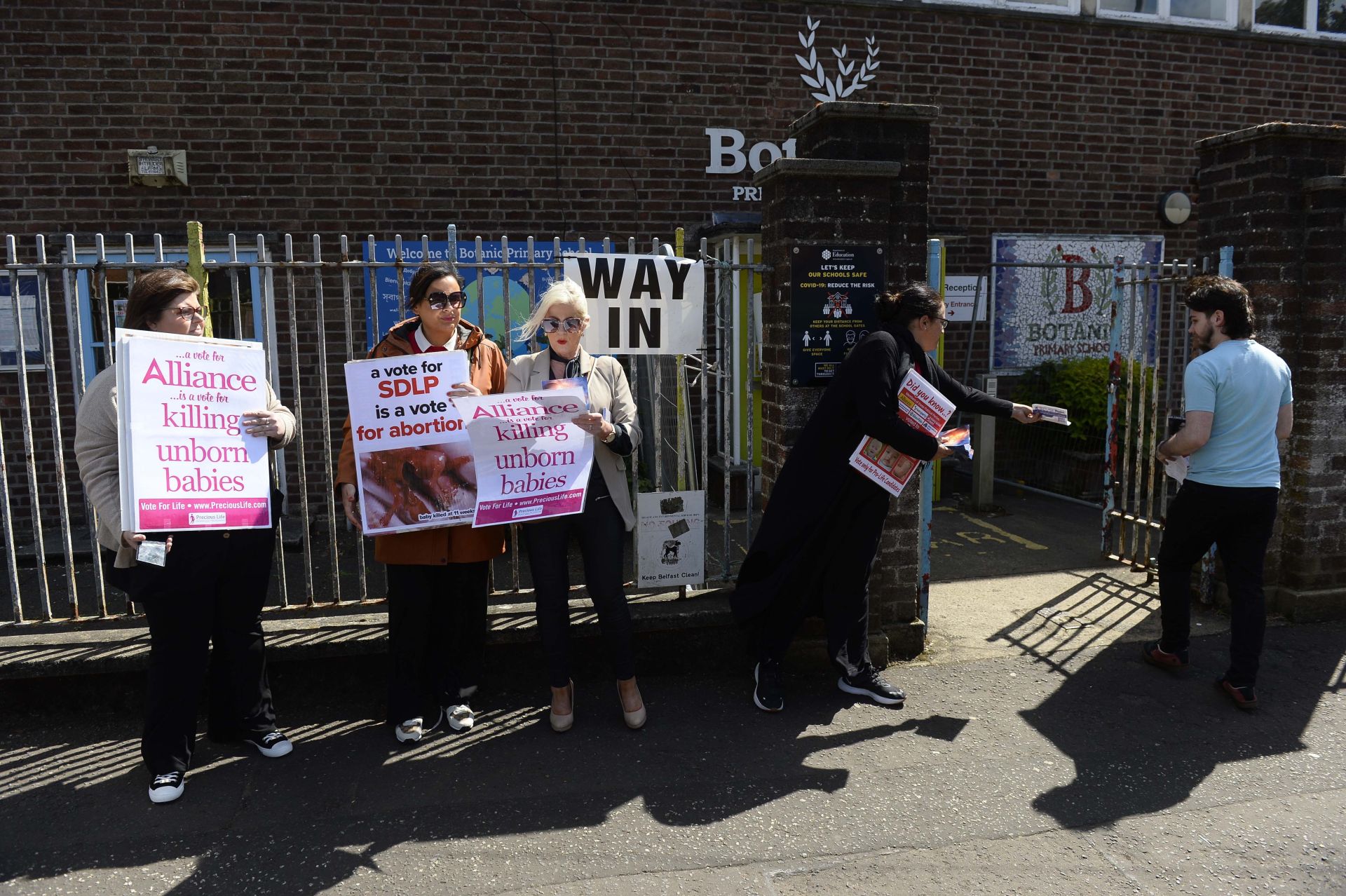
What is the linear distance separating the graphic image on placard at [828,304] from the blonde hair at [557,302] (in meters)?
1.15

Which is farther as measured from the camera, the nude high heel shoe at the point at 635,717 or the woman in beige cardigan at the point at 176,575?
the nude high heel shoe at the point at 635,717

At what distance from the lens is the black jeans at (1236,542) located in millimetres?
4406

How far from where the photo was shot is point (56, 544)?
7.18 m

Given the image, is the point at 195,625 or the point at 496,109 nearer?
the point at 195,625

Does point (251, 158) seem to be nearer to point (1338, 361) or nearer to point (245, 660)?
point (245, 660)

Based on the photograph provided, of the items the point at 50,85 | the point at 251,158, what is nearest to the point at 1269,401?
the point at 251,158

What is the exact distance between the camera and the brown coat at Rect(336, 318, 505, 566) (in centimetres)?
397

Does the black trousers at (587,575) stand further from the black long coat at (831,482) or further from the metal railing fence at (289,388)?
the metal railing fence at (289,388)

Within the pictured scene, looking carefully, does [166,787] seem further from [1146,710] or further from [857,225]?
[1146,710]

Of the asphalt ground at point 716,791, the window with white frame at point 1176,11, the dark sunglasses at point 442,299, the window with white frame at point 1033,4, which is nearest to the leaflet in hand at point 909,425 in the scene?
the asphalt ground at point 716,791

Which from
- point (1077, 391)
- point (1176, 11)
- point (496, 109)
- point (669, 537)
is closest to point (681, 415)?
point (669, 537)

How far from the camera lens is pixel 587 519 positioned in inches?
160

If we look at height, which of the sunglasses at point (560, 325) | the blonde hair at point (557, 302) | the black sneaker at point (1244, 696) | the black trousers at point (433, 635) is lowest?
the black sneaker at point (1244, 696)

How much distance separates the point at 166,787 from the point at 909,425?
3237 mm
